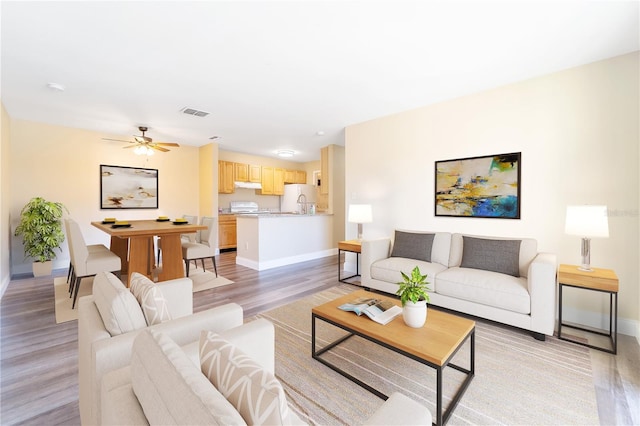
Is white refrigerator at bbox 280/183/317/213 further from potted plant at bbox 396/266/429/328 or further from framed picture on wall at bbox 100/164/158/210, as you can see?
potted plant at bbox 396/266/429/328

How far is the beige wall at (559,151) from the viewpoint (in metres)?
2.47

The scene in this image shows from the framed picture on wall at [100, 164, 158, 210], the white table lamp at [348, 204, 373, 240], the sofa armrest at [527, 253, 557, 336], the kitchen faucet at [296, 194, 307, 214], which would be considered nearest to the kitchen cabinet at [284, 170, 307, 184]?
the kitchen faucet at [296, 194, 307, 214]

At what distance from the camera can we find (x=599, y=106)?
2578mm

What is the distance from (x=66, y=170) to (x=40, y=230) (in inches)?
46.3

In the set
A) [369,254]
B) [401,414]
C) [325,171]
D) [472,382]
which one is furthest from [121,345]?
[325,171]

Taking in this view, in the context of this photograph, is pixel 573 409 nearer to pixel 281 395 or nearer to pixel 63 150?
pixel 281 395

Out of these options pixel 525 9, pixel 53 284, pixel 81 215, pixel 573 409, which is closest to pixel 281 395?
pixel 573 409

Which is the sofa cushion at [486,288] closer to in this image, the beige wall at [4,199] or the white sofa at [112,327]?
the white sofa at [112,327]

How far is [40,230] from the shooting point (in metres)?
4.14

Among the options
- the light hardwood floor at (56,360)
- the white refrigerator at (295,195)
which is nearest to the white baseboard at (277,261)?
the light hardwood floor at (56,360)

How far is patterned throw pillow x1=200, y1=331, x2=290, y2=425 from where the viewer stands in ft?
2.02

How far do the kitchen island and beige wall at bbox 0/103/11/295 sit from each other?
308 centimetres

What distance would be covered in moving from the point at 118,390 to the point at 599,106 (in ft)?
13.2

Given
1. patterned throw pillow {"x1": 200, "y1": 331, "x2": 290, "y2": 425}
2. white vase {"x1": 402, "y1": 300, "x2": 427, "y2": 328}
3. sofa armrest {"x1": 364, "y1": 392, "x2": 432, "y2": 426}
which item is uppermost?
patterned throw pillow {"x1": 200, "y1": 331, "x2": 290, "y2": 425}
